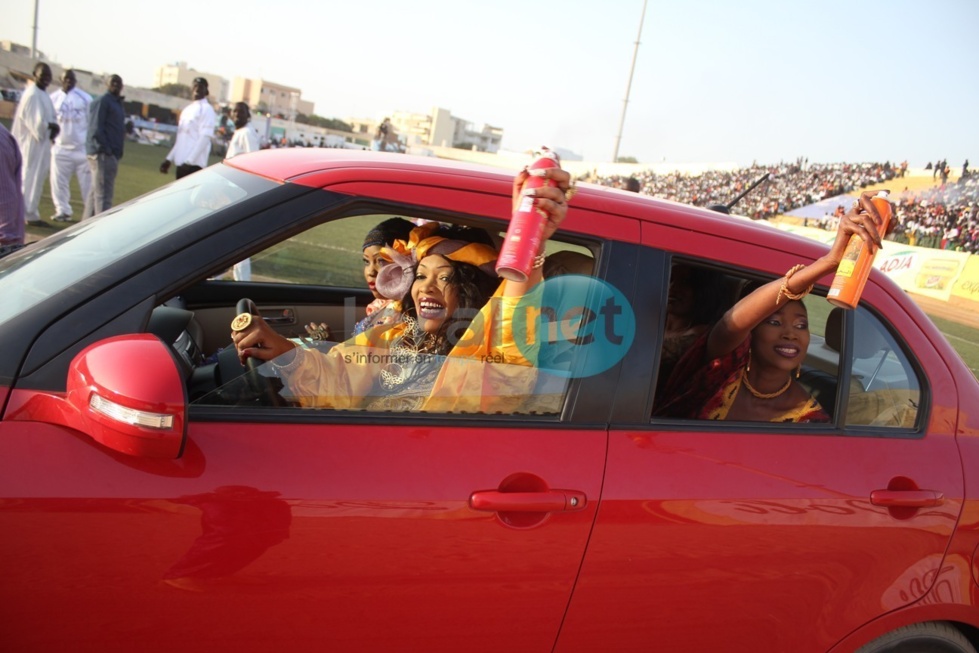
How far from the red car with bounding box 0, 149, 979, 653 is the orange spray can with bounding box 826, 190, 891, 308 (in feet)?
0.94

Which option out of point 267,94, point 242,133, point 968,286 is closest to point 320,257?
point 242,133

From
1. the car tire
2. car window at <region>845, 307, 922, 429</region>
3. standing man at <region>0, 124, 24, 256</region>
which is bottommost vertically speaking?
the car tire

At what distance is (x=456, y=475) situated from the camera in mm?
1804

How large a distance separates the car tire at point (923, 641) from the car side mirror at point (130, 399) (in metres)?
2.06

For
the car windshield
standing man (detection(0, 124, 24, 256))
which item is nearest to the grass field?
the car windshield

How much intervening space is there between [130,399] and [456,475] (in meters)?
0.73

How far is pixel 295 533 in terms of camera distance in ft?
5.48

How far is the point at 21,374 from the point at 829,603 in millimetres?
2106

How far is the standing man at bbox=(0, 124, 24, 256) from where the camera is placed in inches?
199

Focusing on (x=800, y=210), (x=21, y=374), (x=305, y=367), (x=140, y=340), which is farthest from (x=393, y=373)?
(x=800, y=210)

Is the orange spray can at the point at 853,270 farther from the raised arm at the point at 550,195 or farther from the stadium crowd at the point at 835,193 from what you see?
the stadium crowd at the point at 835,193

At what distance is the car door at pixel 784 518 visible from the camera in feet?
6.38

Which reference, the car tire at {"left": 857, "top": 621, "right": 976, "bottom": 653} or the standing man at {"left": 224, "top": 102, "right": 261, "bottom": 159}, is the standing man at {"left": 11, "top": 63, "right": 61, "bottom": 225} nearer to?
the standing man at {"left": 224, "top": 102, "right": 261, "bottom": 159}

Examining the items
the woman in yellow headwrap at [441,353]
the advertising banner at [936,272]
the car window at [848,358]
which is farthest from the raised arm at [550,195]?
the advertising banner at [936,272]
